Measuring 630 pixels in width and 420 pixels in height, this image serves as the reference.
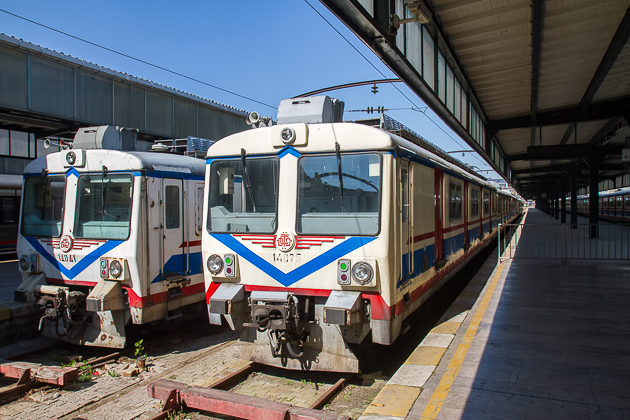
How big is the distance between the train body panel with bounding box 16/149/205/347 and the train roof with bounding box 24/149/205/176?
0.01 meters

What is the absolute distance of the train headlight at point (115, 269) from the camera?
6.77 metres

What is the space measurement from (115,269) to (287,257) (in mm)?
2747

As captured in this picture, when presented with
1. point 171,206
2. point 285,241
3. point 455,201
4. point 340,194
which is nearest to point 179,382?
point 285,241

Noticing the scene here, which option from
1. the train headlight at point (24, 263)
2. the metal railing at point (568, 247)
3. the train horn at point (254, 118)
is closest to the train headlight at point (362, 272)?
the train horn at point (254, 118)

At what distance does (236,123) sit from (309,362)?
17.3m

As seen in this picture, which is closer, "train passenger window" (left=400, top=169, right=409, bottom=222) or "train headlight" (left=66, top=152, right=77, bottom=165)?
"train passenger window" (left=400, top=169, right=409, bottom=222)

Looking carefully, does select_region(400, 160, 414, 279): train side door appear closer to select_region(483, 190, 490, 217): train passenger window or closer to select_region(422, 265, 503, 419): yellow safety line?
select_region(422, 265, 503, 419): yellow safety line

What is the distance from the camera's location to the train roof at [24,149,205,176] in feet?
22.8

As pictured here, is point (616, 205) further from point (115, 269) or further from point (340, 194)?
point (115, 269)

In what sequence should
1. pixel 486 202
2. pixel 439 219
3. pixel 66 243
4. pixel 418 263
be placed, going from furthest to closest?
pixel 486 202
pixel 439 219
pixel 66 243
pixel 418 263

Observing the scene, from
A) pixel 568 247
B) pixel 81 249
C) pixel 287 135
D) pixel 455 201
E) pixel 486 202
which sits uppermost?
pixel 287 135

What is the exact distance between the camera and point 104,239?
274 inches

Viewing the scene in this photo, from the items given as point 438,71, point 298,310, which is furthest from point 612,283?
point 298,310

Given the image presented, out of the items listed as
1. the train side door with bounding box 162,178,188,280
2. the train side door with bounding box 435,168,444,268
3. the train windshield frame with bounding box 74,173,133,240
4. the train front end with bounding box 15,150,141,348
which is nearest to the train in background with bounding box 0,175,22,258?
the train front end with bounding box 15,150,141,348
